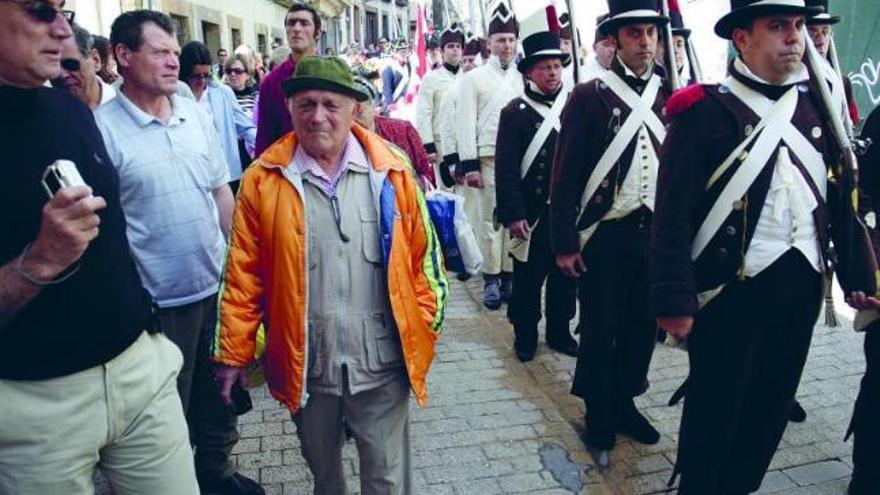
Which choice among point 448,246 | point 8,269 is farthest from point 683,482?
point 8,269

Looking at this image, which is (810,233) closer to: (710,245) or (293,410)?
(710,245)

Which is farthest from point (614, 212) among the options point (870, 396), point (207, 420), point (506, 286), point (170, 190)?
point (506, 286)

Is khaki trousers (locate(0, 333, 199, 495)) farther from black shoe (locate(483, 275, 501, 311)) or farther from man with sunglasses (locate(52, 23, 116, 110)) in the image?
black shoe (locate(483, 275, 501, 311))

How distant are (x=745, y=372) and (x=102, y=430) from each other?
228 cm

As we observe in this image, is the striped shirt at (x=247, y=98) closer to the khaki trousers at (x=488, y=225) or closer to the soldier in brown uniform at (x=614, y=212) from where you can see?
the khaki trousers at (x=488, y=225)

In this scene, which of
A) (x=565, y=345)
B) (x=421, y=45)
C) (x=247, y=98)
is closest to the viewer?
(x=565, y=345)

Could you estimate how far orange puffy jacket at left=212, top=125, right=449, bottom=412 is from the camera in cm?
255

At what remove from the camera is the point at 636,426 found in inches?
156

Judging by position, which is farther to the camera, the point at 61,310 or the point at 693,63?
the point at 693,63

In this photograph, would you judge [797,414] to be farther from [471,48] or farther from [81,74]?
[471,48]

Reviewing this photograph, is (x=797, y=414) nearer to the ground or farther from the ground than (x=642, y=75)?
nearer to the ground

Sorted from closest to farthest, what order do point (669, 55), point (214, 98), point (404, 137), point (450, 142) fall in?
point (669, 55) < point (404, 137) < point (214, 98) < point (450, 142)

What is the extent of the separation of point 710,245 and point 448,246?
103 centimetres

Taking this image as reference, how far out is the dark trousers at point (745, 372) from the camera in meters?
2.80
